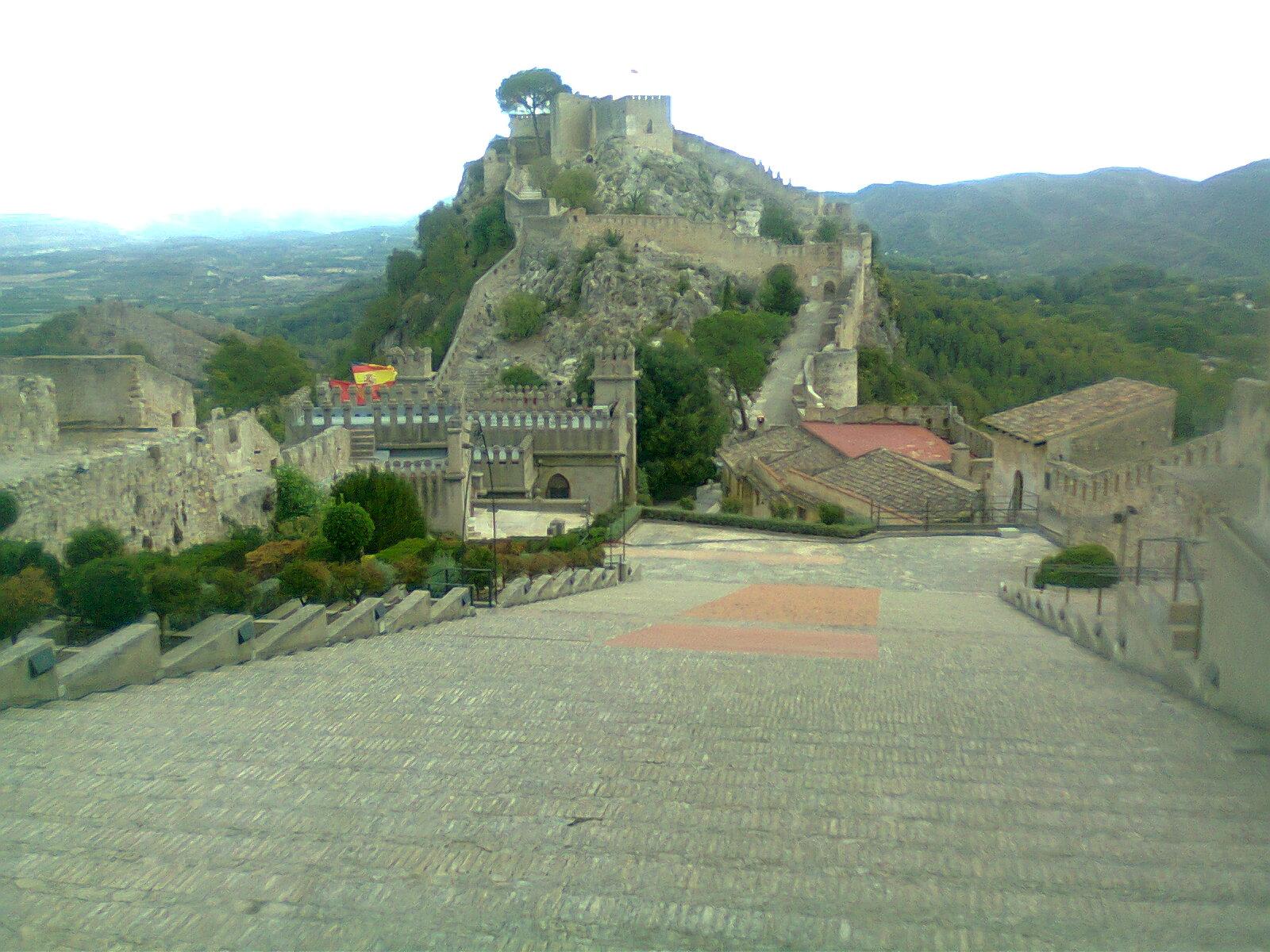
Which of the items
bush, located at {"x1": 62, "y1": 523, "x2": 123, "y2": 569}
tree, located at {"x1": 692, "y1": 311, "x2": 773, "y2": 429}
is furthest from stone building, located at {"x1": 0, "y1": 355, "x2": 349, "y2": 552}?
tree, located at {"x1": 692, "y1": 311, "x2": 773, "y2": 429}

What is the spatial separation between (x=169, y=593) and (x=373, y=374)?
1270 inches

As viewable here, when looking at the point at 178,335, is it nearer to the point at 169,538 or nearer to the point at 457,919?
the point at 169,538

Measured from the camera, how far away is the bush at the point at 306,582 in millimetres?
7887

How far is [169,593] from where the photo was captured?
654 centimetres

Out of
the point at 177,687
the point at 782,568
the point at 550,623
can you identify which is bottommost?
the point at 782,568

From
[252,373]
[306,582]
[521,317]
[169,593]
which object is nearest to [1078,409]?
[306,582]

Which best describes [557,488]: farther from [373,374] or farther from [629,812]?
[629,812]

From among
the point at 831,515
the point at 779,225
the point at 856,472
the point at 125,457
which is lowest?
the point at 831,515

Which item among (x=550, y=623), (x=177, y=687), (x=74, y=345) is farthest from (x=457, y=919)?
(x=74, y=345)

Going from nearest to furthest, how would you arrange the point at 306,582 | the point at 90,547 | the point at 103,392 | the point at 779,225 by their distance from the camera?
the point at 306,582 → the point at 90,547 → the point at 103,392 → the point at 779,225

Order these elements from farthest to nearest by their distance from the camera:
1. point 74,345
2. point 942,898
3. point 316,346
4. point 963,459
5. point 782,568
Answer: point 316,346 < point 963,459 < point 74,345 < point 782,568 < point 942,898

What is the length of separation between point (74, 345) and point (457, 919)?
773 inches

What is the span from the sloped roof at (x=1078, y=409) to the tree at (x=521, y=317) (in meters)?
25.6

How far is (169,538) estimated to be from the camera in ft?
35.9
